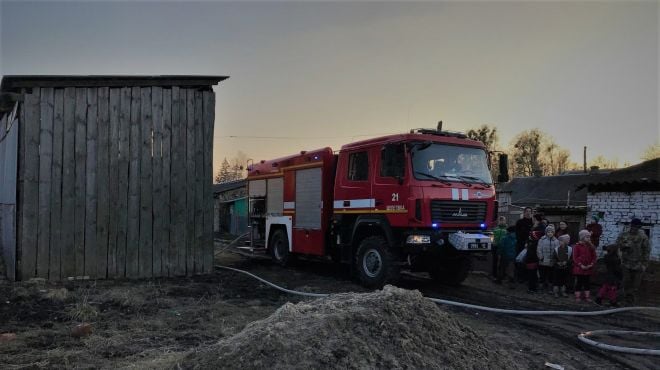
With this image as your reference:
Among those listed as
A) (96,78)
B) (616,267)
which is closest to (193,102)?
(96,78)

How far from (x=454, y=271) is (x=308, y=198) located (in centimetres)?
373

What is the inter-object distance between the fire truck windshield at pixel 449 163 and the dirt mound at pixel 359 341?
15.1 feet

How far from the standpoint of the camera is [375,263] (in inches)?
372

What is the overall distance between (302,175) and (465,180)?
4231 mm

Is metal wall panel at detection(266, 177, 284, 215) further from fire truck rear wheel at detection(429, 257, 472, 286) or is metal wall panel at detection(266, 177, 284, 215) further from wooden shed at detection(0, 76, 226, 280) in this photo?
fire truck rear wheel at detection(429, 257, 472, 286)

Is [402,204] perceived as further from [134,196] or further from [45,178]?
[45,178]

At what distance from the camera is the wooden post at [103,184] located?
9.62m

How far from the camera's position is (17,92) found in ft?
30.6

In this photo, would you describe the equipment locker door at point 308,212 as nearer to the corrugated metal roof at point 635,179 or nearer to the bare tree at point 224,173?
the corrugated metal roof at point 635,179

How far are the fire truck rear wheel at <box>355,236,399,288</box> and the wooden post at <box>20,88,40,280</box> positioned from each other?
6.14 meters

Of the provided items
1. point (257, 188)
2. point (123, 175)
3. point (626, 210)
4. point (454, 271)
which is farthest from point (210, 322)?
point (626, 210)

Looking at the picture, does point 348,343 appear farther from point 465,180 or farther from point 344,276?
point 344,276

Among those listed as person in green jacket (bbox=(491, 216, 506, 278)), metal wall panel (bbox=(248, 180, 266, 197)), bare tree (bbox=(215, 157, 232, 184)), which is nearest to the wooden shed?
metal wall panel (bbox=(248, 180, 266, 197))

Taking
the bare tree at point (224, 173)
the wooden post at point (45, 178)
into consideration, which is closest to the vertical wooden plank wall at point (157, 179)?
the wooden post at point (45, 178)
